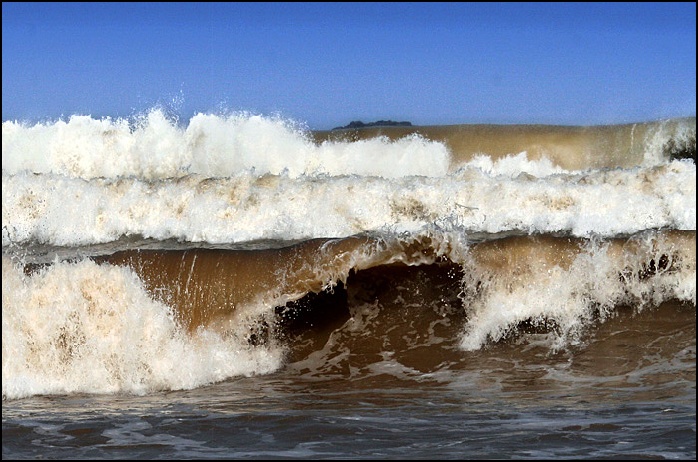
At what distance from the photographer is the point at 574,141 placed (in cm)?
1753

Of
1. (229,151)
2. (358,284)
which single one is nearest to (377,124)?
(229,151)

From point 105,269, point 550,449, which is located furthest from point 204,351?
point 550,449

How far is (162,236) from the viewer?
14102mm

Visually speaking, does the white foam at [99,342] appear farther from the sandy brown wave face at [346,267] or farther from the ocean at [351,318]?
the sandy brown wave face at [346,267]

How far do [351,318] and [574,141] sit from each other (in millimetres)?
8334

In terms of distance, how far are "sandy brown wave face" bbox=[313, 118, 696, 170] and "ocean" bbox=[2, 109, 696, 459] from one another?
3410mm

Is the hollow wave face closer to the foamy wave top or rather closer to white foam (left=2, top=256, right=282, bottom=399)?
white foam (left=2, top=256, right=282, bottom=399)

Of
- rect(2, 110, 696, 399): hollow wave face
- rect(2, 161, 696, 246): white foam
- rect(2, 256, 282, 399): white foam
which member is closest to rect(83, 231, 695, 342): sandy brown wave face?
rect(2, 110, 696, 399): hollow wave face

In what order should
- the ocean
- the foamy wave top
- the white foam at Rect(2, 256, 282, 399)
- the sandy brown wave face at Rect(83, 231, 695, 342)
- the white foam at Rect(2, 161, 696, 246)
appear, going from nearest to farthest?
the ocean, the white foam at Rect(2, 256, 282, 399), the sandy brown wave face at Rect(83, 231, 695, 342), the white foam at Rect(2, 161, 696, 246), the foamy wave top

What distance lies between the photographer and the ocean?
6.75 metres

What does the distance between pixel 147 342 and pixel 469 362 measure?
2723mm

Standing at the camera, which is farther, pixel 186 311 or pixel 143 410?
pixel 186 311

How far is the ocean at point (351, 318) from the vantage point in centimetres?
675

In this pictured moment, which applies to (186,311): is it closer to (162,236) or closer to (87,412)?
(87,412)
